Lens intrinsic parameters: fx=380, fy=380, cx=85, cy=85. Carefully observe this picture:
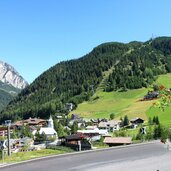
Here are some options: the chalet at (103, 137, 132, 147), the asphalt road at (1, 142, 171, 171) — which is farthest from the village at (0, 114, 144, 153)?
the asphalt road at (1, 142, 171, 171)

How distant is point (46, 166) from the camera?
3466 centimetres

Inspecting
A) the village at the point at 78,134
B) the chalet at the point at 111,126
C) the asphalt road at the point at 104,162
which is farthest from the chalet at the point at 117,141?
the chalet at the point at 111,126

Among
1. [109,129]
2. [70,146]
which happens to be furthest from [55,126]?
[70,146]

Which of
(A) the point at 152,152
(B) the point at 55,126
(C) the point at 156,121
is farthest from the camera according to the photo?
(B) the point at 55,126

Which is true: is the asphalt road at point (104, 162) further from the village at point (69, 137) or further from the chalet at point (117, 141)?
the chalet at point (117, 141)

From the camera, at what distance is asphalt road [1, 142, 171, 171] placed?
113 ft

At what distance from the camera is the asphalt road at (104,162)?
34466mm

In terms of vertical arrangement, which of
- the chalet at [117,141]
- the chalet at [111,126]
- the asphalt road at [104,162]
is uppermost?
the chalet at [111,126]

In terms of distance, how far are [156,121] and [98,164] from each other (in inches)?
3375

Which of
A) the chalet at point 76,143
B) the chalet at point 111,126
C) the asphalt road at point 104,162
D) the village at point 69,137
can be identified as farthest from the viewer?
the chalet at point 111,126

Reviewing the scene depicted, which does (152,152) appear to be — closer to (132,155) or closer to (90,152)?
(132,155)

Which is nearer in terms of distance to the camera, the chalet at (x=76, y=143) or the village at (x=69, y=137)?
the chalet at (x=76, y=143)

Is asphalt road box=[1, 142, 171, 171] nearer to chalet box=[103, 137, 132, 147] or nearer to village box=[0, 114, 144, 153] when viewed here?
village box=[0, 114, 144, 153]

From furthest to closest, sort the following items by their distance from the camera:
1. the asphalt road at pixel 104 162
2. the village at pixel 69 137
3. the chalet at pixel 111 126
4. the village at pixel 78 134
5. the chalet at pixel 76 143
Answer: the chalet at pixel 111 126 < the village at pixel 69 137 < the village at pixel 78 134 < the chalet at pixel 76 143 < the asphalt road at pixel 104 162
